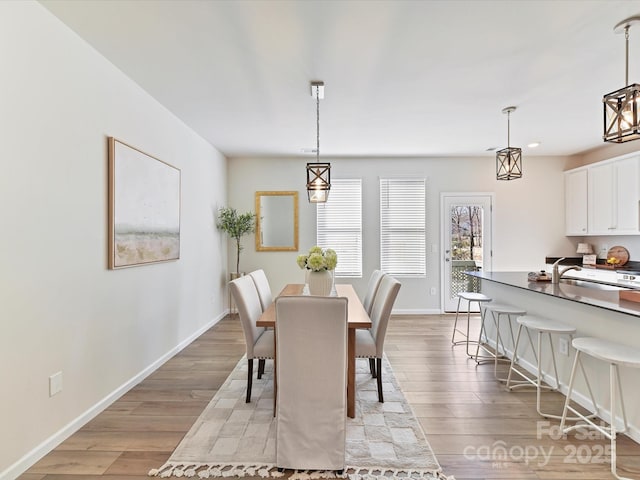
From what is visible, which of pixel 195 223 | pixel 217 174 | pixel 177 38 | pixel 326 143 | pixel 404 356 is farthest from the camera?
pixel 217 174

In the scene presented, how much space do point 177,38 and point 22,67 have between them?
0.89 metres

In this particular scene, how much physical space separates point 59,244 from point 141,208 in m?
0.97

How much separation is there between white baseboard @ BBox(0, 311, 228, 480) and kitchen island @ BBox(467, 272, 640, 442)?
3.27 meters

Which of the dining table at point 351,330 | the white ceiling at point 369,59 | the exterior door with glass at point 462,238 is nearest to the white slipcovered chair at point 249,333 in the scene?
the dining table at point 351,330

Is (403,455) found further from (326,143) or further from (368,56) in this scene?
(326,143)

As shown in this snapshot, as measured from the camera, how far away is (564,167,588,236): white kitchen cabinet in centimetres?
520

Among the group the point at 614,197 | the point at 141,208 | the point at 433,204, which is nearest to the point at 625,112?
the point at 614,197

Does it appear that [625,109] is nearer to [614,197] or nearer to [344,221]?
[614,197]

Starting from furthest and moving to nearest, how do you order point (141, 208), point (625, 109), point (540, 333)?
point (141, 208) < point (540, 333) < point (625, 109)

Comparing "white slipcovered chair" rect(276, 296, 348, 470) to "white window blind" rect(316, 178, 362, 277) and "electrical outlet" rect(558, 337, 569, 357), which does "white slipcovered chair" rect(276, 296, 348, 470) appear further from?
"white window blind" rect(316, 178, 362, 277)

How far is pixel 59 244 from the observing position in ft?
6.95

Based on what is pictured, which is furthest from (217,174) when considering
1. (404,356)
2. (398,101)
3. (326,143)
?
(404,356)

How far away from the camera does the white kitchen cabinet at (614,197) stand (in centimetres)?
438

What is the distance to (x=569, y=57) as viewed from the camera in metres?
2.52
